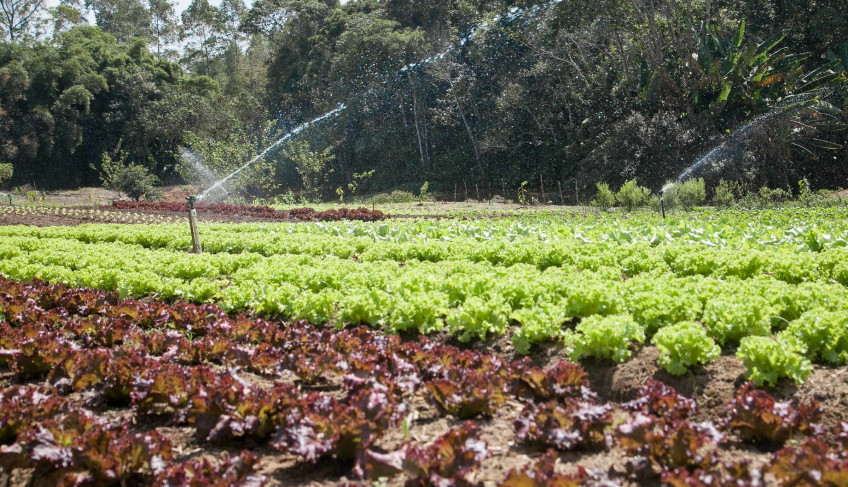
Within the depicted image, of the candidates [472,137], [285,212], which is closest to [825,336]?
[285,212]

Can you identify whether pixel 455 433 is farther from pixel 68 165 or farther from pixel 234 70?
pixel 234 70

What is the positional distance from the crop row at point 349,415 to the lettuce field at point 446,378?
0.02 metres

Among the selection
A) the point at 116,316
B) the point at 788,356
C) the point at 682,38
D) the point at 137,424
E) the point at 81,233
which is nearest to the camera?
the point at 788,356

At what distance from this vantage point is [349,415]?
12.3 feet

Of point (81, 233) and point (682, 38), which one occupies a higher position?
point (682, 38)

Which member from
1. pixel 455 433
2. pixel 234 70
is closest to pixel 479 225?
pixel 455 433

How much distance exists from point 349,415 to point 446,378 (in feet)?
3.03

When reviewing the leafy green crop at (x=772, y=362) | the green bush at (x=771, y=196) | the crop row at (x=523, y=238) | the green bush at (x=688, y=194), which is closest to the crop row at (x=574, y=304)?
the leafy green crop at (x=772, y=362)

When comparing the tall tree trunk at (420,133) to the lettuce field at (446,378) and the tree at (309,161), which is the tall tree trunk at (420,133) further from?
the lettuce field at (446,378)

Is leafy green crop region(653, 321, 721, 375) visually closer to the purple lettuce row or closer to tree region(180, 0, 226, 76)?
the purple lettuce row

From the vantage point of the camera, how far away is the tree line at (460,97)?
25.5 metres

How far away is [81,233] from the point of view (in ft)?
54.3

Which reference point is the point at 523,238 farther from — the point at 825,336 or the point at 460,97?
the point at 460,97

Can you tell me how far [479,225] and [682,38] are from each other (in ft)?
64.7
